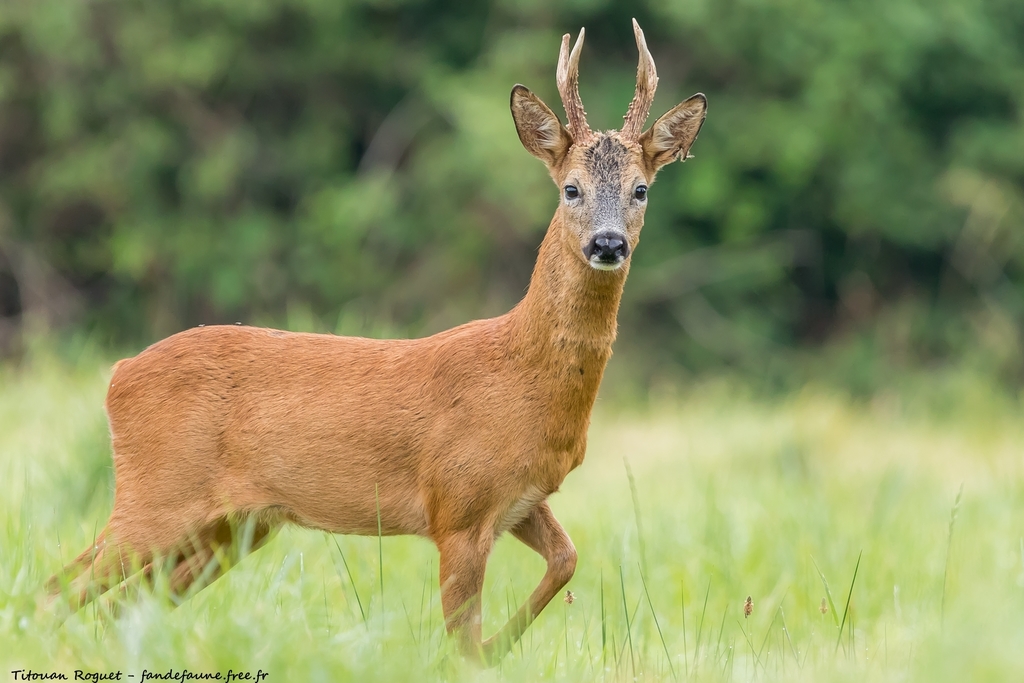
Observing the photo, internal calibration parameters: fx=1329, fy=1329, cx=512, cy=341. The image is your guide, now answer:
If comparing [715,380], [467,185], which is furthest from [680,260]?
[467,185]

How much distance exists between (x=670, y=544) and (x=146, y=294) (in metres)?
9.63

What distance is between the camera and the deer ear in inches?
181

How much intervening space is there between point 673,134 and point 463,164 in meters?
8.63

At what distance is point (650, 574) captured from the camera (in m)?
5.59

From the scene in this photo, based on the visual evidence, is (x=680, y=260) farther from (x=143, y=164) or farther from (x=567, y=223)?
(x=567, y=223)

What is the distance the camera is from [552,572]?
14.2 ft

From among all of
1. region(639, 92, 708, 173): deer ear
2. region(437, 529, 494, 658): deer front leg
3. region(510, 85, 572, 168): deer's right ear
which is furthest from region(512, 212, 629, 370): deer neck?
region(437, 529, 494, 658): deer front leg

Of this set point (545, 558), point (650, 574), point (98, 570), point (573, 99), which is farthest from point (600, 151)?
point (98, 570)

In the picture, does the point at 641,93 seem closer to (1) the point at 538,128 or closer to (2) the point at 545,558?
(1) the point at 538,128

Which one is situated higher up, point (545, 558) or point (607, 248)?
point (607, 248)

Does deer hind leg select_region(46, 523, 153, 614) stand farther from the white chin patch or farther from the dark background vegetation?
the dark background vegetation

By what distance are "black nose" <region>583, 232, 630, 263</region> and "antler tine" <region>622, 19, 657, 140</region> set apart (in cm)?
52

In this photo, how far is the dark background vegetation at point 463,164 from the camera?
1334 cm

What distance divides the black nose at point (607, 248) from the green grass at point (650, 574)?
75 centimetres
